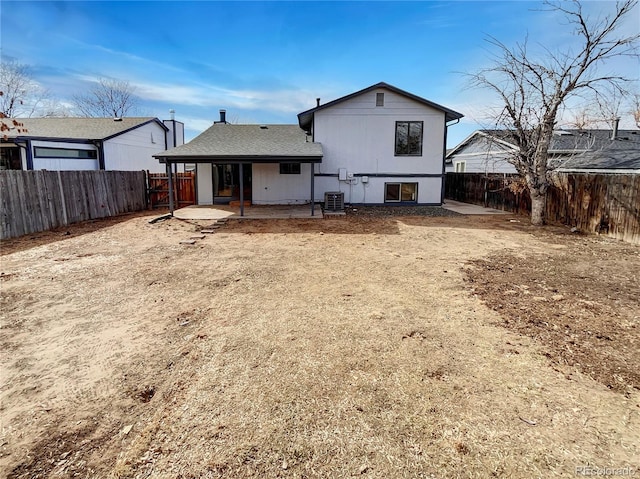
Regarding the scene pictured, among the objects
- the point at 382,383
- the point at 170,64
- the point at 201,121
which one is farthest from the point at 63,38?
the point at 201,121

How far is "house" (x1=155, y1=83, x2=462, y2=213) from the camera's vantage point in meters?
15.3

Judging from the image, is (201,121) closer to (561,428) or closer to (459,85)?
(459,85)

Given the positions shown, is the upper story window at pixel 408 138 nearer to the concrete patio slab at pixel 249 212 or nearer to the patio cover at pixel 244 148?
the patio cover at pixel 244 148

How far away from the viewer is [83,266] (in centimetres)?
697

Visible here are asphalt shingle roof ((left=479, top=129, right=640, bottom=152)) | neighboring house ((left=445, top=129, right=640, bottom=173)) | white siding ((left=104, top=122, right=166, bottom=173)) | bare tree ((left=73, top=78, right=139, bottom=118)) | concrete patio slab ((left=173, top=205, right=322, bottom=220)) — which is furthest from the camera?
bare tree ((left=73, top=78, right=139, bottom=118))

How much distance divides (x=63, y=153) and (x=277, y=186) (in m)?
10.4

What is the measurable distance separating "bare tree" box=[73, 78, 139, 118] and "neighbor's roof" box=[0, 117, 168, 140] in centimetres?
1754

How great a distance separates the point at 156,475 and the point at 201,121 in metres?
44.8

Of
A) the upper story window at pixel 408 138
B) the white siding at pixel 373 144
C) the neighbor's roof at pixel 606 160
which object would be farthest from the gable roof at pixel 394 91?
the neighbor's roof at pixel 606 160

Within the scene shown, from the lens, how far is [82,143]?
57.4 feet

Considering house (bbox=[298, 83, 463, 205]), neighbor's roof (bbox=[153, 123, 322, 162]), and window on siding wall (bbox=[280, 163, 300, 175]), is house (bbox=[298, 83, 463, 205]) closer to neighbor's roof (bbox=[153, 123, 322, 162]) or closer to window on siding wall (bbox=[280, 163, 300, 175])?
window on siding wall (bbox=[280, 163, 300, 175])


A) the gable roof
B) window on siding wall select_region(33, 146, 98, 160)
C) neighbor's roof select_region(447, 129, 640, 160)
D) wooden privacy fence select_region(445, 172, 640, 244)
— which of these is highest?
the gable roof

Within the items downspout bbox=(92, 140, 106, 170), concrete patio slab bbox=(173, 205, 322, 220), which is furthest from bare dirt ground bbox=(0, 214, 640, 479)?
downspout bbox=(92, 140, 106, 170)

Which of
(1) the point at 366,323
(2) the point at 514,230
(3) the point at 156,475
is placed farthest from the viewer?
(2) the point at 514,230
